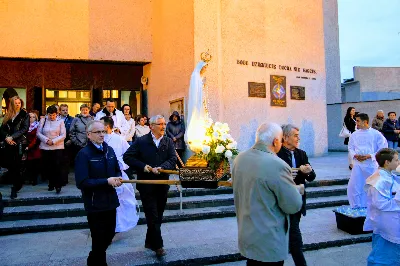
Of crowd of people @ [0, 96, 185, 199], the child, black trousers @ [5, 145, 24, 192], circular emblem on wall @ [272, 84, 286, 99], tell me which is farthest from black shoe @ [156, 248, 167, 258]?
circular emblem on wall @ [272, 84, 286, 99]

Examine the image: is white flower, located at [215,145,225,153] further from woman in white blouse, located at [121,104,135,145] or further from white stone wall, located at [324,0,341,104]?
white stone wall, located at [324,0,341,104]

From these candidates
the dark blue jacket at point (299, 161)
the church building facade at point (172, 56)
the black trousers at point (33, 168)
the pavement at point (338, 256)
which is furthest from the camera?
the church building facade at point (172, 56)

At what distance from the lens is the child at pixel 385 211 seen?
12.6 ft

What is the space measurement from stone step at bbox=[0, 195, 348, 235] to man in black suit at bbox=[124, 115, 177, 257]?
5.61 feet

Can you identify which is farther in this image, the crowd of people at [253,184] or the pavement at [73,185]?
the pavement at [73,185]

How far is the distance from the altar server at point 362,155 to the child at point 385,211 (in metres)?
2.48

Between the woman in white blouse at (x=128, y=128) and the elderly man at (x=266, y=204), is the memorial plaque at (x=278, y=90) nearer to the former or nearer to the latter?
the woman in white blouse at (x=128, y=128)

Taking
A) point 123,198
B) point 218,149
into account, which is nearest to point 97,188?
point 218,149

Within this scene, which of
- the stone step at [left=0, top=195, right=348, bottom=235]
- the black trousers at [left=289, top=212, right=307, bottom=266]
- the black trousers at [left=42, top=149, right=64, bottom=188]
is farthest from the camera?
the black trousers at [left=42, top=149, right=64, bottom=188]

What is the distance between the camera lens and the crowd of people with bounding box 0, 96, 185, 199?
7.17m

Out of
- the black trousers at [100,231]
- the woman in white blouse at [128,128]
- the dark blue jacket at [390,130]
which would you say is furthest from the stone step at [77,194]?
the dark blue jacket at [390,130]

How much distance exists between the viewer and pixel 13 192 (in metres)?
6.80

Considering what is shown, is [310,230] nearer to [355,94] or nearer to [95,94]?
[95,94]

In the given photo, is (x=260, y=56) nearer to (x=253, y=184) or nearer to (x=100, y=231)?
(x=100, y=231)
